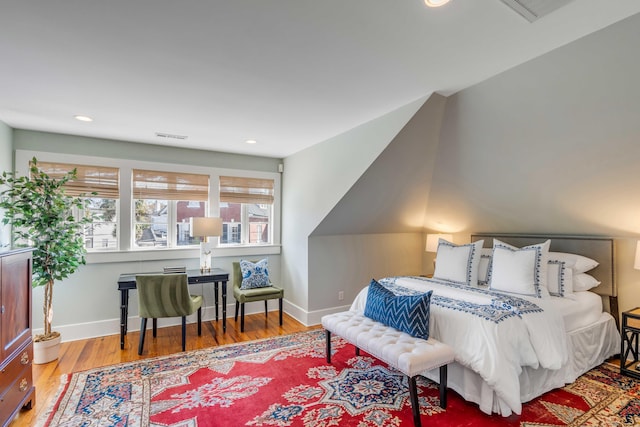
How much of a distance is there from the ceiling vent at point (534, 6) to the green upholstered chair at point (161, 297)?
3.50m

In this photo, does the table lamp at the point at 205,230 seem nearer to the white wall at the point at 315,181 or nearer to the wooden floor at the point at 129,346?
the wooden floor at the point at 129,346

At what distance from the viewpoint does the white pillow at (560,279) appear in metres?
3.12

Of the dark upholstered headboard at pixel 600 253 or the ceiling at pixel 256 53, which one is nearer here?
the ceiling at pixel 256 53

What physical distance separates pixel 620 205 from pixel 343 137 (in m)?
2.74

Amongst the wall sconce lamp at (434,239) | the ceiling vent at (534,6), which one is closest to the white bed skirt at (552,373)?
the wall sconce lamp at (434,239)

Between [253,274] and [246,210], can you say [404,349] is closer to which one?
[253,274]

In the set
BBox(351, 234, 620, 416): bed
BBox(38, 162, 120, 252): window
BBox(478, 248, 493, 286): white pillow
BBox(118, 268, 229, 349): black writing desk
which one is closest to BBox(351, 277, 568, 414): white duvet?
BBox(351, 234, 620, 416): bed

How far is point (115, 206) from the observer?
161 inches

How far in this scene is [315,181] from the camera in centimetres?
421

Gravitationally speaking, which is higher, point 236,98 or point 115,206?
point 236,98

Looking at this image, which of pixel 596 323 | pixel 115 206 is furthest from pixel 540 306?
pixel 115 206

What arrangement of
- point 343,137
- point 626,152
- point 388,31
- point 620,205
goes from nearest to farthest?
point 388,31
point 626,152
point 620,205
point 343,137

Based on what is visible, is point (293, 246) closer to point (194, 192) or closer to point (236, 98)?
point (194, 192)

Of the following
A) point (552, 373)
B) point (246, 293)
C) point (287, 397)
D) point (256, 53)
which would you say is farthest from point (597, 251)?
point (246, 293)
